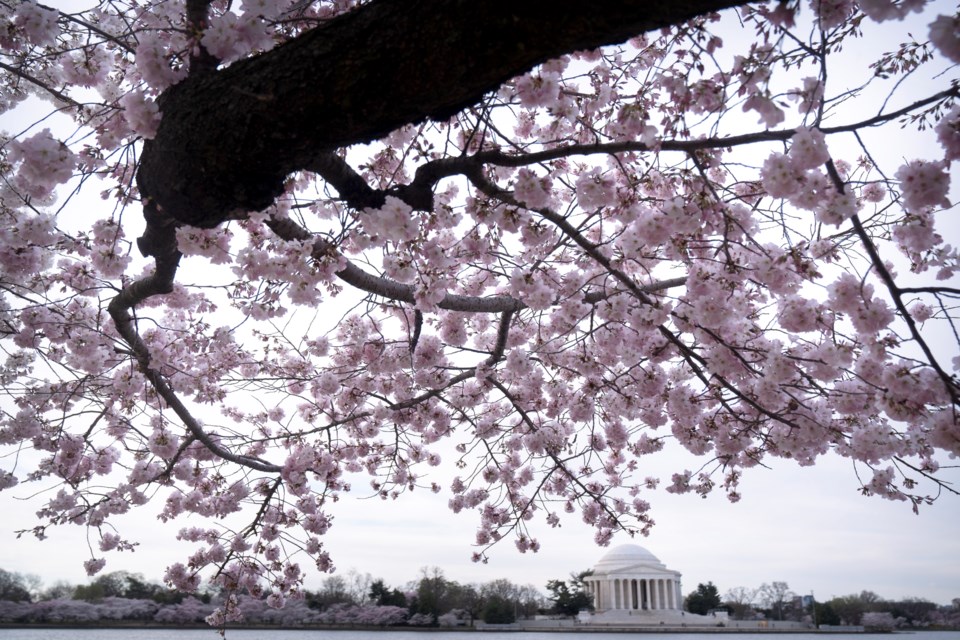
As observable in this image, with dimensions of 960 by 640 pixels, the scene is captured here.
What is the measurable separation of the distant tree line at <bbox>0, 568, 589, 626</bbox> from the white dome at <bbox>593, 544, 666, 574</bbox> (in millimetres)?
8721

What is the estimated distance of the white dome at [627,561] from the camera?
46625mm

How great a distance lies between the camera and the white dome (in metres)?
46.6

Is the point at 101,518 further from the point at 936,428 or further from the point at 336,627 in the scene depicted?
the point at 336,627

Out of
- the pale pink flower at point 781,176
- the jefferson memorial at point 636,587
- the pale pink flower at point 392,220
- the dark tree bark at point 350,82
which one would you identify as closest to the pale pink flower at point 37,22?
the dark tree bark at point 350,82

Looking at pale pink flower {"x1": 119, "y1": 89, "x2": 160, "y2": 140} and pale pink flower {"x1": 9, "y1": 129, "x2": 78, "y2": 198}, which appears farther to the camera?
pale pink flower {"x1": 9, "y1": 129, "x2": 78, "y2": 198}

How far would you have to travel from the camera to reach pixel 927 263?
12.0 feet

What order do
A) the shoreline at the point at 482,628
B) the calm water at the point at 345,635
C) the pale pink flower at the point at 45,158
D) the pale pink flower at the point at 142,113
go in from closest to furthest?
the pale pink flower at the point at 142,113, the pale pink flower at the point at 45,158, the calm water at the point at 345,635, the shoreline at the point at 482,628

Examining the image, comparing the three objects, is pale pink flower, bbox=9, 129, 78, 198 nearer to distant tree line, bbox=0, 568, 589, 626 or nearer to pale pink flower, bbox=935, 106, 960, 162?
pale pink flower, bbox=935, 106, 960, 162

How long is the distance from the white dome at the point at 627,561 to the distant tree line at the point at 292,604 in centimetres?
872

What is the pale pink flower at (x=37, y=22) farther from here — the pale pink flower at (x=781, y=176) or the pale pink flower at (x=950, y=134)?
the pale pink flower at (x=950, y=134)

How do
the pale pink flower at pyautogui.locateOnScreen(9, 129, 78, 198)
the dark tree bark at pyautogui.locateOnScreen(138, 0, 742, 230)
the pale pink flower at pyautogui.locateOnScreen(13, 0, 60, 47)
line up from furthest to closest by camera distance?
the pale pink flower at pyautogui.locateOnScreen(13, 0, 60, 47)
the pale pink flower at pyautogui.locateOnScreen(9, 129, 78, 198)
the dark tree bark at pyautogui.locateOnScreen(138, 0, 742, 230)

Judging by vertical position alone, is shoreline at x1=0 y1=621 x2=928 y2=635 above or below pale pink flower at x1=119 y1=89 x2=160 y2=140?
below

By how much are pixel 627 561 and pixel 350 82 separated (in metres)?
51.1

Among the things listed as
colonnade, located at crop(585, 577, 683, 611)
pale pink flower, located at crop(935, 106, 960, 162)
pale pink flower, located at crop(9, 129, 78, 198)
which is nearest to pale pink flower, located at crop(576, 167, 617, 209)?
pale pink flower, located at crop(935, 106, 960, 162)
